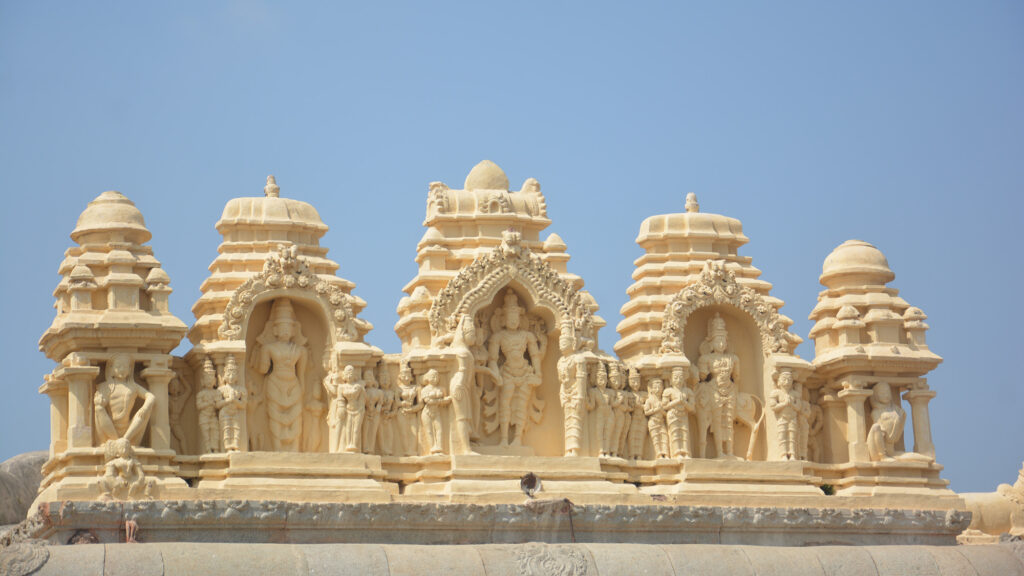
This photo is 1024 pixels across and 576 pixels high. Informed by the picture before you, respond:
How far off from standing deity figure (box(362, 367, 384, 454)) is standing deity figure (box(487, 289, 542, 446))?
1.91 meters

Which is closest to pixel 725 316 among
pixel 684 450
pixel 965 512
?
pixel 684 450

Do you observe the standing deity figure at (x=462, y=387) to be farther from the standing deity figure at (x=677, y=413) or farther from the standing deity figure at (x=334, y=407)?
the standing deity figure at (x=677, y=413)

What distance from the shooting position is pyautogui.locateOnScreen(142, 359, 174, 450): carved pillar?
28.9 meters

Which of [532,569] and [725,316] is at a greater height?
[725,316]

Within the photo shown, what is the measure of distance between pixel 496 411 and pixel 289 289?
12.5 feet

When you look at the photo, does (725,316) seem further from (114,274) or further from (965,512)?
(114,274)

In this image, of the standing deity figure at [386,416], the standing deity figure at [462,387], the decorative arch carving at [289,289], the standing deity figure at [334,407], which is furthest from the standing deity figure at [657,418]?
the standing deity figure at [334,407]

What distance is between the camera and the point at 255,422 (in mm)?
30094

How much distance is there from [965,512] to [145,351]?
13139mm

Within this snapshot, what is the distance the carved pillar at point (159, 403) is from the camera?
1137 inches

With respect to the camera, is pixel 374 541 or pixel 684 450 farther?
pixel 684 450

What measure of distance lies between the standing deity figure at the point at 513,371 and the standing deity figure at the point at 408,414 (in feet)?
4.28

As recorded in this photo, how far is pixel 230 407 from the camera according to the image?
96.5 feet

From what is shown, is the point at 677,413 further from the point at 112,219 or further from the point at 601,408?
the point at 112,219
